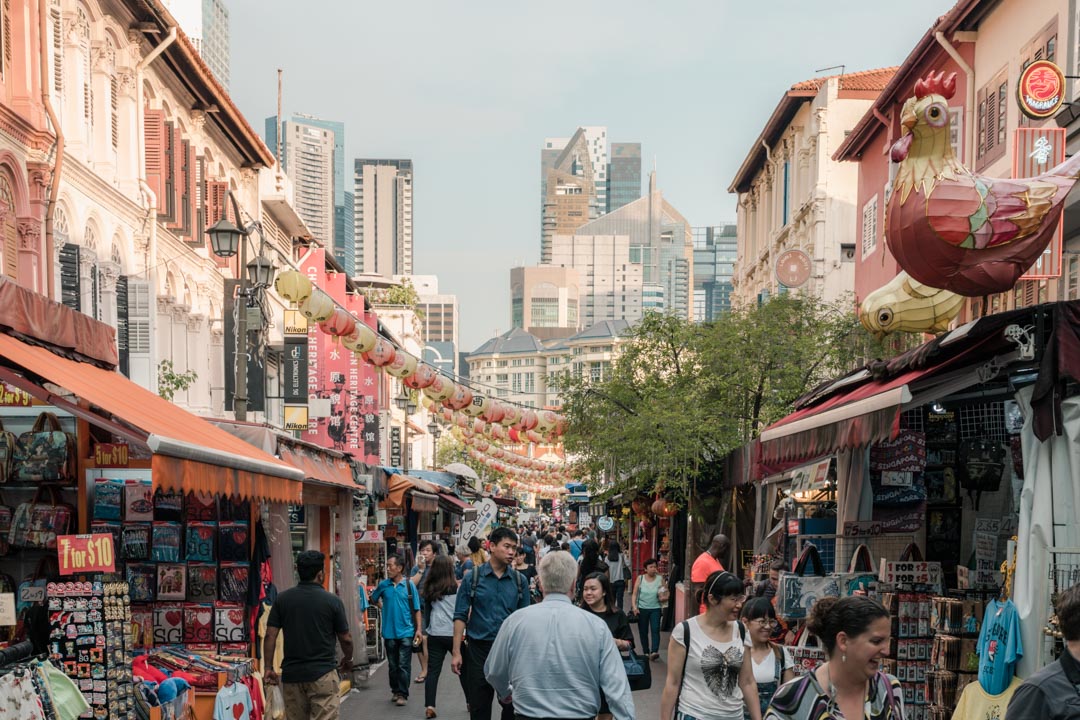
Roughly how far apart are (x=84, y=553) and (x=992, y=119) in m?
18.5

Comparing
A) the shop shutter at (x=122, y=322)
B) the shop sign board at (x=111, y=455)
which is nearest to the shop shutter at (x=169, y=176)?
the shop shutter at (x=122, y=322)

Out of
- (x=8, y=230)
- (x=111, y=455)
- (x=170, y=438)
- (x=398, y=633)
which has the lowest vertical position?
(x=398, y=633)

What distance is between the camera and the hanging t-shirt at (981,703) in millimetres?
7688

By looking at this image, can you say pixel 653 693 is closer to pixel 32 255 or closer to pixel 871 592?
pixel 871 592

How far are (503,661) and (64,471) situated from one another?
4.52 meters

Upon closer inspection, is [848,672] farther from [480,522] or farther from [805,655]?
[480,522]

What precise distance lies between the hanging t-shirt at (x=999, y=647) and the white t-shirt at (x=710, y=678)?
1472 mm

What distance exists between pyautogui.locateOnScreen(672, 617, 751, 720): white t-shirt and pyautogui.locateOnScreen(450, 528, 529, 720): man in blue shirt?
3409 millimetres

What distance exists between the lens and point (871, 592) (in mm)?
10281

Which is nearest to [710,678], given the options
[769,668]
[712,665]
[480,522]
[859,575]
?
[712,665]

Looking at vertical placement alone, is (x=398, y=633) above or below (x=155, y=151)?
below

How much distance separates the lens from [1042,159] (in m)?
17.9

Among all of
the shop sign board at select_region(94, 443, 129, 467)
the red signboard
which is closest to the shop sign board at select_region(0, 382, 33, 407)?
the shop sign board at select_region(94, 443, 129, 467)

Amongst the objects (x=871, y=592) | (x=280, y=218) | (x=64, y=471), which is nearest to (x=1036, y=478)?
(x=871, y=592)
